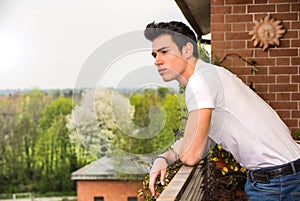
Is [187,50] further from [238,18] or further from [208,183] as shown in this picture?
[238,18]

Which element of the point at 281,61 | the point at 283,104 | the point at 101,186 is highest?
the point at 281,61

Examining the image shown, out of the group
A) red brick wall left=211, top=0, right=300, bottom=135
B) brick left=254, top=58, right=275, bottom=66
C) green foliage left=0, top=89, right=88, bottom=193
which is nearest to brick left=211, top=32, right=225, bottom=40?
red brick wall left=211, top=0, right=300, bottom=135

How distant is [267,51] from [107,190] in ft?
23.2

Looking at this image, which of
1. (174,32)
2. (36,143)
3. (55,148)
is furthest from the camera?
(36,143)

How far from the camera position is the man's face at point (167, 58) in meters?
1.28

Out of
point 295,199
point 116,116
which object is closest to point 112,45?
point 116,116

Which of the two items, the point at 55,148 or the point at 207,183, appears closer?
the point at 207,183

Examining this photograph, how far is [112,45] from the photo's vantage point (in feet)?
3.99

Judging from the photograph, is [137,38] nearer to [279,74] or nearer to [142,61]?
[142,61]

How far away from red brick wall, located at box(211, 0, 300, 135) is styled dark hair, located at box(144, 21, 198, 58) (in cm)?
150

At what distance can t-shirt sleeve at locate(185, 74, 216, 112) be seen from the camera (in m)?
1.22

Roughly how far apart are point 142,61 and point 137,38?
8 centimetres

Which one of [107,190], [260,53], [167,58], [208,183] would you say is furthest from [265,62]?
[107,190]

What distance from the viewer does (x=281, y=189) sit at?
1378 millimetres
